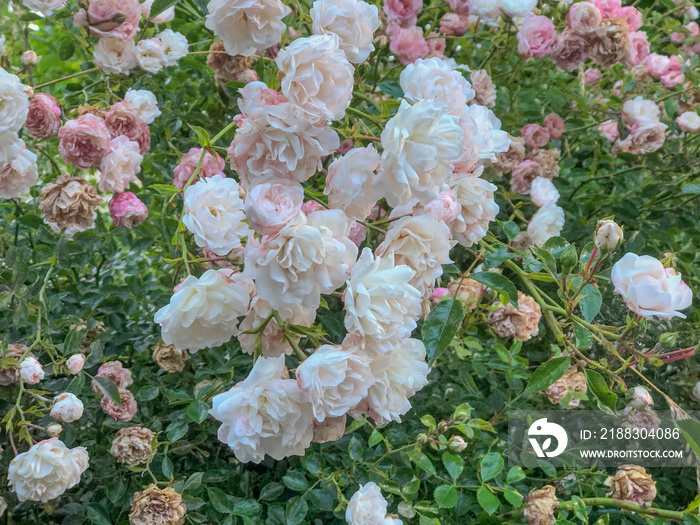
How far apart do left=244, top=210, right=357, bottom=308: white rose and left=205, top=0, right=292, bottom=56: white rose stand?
0.26 m

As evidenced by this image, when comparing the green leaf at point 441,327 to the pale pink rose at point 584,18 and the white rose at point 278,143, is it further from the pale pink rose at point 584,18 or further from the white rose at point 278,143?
the pale pink rose at point 584,18

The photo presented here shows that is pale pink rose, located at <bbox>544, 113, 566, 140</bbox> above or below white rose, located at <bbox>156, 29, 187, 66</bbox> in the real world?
below

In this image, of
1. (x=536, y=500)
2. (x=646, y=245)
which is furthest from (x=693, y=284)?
(x=536, y=500)

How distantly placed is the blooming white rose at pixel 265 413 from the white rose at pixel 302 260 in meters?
0.10

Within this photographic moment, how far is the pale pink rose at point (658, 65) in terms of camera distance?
5.86 ft

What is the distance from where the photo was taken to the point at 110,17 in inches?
44.0

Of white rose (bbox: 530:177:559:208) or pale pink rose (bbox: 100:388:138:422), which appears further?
white rose (bbox: 530:177:559:208)

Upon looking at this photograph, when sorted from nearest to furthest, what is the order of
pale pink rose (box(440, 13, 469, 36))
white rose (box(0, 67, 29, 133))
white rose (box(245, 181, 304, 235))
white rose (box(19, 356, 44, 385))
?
white rose (box(245, 181, 304, 235))
white rose (box(0, 67, 29, 133))
white rose (box(19, 356, 44, 385))
pale pink rose (box(440, 13, 469, 36))

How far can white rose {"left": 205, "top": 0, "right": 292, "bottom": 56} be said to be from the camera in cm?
72

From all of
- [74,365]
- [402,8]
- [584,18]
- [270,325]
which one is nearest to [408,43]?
[402,8]

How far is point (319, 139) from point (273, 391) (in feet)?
1.03

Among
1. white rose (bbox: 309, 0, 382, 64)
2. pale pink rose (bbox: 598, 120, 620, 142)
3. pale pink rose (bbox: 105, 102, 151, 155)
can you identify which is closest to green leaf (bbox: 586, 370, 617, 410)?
white rose (bbox: 309, 0, 382, 64)

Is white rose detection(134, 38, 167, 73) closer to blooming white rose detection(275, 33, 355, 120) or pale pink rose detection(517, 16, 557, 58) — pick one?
blooming white rose detection(275, 33, 355, 120)

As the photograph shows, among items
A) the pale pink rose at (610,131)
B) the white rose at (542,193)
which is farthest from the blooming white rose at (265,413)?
the pale pink rose at (610,131)
